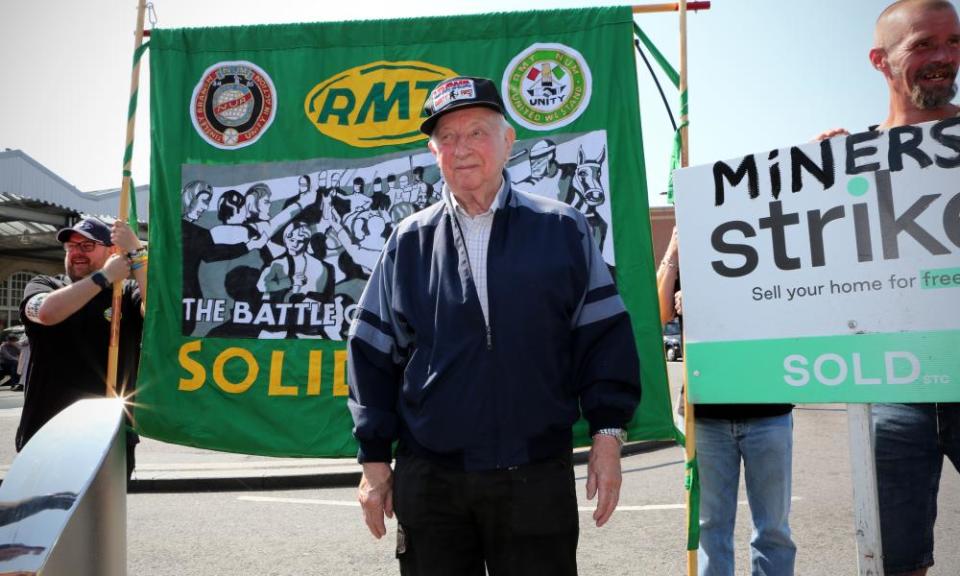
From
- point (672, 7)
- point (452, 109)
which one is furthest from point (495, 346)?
point (672, 7)

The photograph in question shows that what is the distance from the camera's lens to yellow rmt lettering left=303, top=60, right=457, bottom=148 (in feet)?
11.2

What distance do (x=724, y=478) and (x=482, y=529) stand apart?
1236mm

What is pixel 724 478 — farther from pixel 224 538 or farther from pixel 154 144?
pixel 224 538

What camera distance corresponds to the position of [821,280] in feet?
7.30

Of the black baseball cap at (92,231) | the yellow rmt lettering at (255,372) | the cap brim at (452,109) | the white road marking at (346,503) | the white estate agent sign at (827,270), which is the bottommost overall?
the white road marking at (346,503)

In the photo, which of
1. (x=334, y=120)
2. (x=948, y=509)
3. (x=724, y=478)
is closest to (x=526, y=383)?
(x=724, y=478)

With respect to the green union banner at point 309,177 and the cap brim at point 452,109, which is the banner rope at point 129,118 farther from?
the cap brim at point 452,109

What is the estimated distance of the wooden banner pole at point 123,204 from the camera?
3066 mm

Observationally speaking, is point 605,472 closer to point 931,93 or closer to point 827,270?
point 827,270

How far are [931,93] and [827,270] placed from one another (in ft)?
2.27

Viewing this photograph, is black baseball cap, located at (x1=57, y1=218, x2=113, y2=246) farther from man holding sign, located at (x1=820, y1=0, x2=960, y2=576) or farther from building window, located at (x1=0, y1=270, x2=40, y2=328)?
building window, located at (x1=0, y1=270, x2=40, y2=328)

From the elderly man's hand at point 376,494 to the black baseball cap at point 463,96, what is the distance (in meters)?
1.18

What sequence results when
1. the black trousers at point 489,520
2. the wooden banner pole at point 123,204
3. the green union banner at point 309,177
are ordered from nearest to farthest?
the black trousers at point 489,520 < the wooden banner pole at point 123,204 < the green union banner at point 309,177

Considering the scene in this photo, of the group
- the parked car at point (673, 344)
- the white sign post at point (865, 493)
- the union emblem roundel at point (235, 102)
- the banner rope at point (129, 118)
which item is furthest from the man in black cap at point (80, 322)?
the parked car at point (673, 344)
